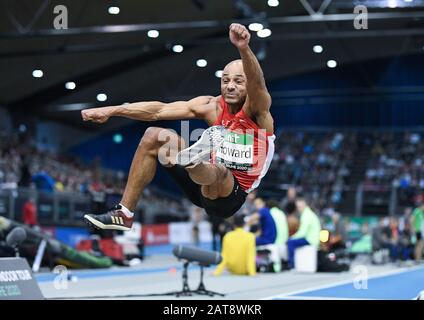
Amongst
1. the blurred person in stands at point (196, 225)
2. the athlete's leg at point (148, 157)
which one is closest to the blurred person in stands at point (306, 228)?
the blurred person in stands at point (196, 225)

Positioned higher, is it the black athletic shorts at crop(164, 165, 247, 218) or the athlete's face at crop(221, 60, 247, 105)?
the athlete's face at crop(221, 60, 247, 105)

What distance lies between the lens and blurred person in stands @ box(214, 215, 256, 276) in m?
12.6

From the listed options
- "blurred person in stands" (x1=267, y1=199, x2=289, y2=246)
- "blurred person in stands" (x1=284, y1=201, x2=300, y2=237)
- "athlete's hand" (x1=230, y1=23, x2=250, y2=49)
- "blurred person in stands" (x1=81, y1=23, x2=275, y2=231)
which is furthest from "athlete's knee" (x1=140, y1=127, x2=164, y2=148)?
"blurred person in stands" (x1=284, y1=201, x2=300, y2=237)

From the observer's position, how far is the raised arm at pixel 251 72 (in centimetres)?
457

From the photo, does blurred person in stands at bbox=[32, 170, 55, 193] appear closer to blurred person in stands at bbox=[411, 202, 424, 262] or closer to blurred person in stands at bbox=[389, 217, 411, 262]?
blurred person in stands at bbox=[389, 217, 411, 262]

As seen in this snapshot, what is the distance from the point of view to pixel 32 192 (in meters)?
17.4

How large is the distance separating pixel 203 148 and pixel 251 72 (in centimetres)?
59

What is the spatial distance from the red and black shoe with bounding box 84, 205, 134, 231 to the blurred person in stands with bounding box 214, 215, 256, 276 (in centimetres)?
753

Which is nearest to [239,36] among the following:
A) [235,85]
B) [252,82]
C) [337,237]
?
[252,82]

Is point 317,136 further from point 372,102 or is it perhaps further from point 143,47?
point 143,47

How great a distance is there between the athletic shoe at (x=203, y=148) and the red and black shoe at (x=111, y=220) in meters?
0.59

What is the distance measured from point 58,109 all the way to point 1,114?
200 cm

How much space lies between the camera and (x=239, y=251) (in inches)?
508

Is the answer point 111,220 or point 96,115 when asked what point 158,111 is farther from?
point 111,220
